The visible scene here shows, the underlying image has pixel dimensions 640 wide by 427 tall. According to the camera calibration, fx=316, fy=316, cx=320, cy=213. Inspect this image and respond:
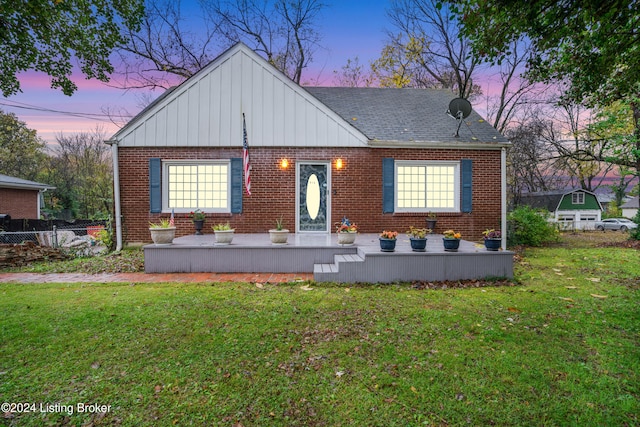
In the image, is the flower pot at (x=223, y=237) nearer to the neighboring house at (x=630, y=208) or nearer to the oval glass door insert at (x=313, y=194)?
the oval glass door insert at (x=313, y=194)

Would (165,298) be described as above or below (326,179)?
below

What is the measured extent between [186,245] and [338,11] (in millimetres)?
15176

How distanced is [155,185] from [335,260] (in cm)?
605

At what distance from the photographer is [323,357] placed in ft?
10.3

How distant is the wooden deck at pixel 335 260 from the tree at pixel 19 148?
2458 cm

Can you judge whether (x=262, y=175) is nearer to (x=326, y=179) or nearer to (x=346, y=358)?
(x=326, y=179)

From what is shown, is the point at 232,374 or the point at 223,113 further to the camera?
the point at 223,113

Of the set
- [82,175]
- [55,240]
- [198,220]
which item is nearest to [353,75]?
[198,220]

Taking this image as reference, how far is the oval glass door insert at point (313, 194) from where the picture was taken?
369 inches

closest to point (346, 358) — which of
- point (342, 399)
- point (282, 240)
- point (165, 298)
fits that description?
point (342, 399)

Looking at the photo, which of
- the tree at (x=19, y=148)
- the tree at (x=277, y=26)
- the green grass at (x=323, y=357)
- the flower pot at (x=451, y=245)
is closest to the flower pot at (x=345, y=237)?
the green grass at (x=323, y=357)

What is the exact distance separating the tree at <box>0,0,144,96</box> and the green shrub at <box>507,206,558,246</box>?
12.2 m

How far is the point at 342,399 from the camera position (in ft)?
8.16

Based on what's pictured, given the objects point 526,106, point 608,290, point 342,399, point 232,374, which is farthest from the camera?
point 526,106
